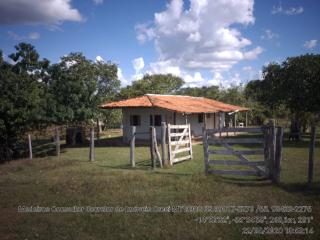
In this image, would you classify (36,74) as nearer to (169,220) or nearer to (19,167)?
(19,167)

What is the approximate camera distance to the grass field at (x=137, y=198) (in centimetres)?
600

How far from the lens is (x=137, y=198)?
8016 mm

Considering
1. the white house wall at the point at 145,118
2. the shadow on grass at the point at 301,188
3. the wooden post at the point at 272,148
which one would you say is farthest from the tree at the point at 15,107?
the shadow on grass at the point at 301,188

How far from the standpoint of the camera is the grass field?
6.00 m

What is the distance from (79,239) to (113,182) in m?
4.20

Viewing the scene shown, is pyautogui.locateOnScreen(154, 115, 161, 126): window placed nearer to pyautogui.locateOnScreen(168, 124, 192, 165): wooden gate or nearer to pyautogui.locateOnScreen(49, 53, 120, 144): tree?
pyautogui.locateOnScreen(49, 53, 120, 144): tree

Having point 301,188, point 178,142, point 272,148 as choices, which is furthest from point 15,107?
point 301,188

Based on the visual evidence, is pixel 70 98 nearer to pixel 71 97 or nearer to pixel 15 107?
pixel 71 97

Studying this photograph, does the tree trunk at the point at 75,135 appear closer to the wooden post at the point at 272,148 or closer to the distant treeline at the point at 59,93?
the distant treeline at the point at 59,93

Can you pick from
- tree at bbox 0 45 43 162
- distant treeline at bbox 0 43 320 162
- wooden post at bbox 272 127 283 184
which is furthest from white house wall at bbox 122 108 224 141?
wooden post at bbox 272 127 283 184

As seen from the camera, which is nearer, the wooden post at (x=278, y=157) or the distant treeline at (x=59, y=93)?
the wooden post at (x=278, y=157)

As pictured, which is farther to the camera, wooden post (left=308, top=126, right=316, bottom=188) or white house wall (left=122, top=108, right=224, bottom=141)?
white house wall (left=122, top=108, right=224, bottom=141)

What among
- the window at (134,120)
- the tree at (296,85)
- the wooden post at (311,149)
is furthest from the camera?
the window at (134,120)

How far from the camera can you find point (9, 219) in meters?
6.98
